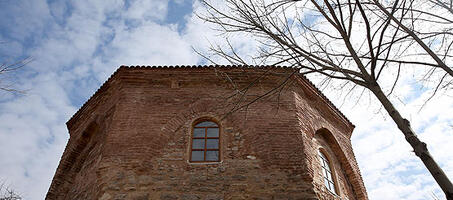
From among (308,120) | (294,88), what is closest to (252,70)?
(294,88)

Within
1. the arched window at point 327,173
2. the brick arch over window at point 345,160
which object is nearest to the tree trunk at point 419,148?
the arched window at point 327,173

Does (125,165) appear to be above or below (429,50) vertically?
below

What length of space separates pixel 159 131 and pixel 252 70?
115 inches

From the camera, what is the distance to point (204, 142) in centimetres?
764

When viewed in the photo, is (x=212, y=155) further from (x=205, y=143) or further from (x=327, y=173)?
(x=327, y=173)

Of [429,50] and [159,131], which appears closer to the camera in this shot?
[429,50]

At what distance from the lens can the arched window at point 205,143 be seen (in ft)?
24.1

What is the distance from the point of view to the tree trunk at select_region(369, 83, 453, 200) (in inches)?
143

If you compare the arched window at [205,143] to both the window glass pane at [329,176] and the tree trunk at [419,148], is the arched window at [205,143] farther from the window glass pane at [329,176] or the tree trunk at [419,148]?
the tree trunk at [419,148]

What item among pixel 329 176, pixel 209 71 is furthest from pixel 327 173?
pixel 209 71

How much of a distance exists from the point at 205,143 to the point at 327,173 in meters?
3.18

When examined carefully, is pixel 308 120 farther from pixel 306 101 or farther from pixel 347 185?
pixel 347 185

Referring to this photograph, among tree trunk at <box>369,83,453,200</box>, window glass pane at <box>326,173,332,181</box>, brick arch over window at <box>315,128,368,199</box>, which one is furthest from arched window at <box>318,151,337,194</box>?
tree trunk at <box>369,83,453,200</box>

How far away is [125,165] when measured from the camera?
22.9 feet
